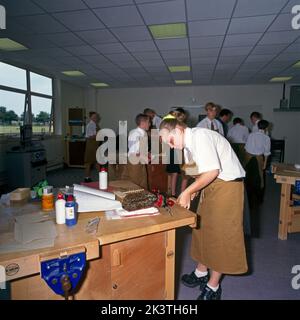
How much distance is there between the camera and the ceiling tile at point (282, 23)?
9.79 feet

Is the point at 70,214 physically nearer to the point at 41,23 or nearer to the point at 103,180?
the point at 103,180

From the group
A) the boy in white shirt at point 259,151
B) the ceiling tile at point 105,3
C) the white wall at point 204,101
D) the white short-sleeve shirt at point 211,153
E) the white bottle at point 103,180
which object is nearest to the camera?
the white short-sleeve shirt at point 211,153

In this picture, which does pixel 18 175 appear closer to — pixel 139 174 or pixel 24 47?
pixel 24 47

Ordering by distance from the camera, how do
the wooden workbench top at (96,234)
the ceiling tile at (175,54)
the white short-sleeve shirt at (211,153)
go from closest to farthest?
the wooden workbench top at (96,234) < the white short-sleeve shirt at (211,153) < the ceiling tile at (175,54)

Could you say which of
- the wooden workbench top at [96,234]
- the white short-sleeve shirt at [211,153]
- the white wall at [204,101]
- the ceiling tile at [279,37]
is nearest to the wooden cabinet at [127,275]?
the wooden workbench top at [96,234]

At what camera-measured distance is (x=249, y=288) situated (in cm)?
190

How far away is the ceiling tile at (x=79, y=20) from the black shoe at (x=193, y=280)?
3071 millimetres

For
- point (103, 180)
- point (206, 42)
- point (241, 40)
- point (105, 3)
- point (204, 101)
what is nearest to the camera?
point (103, 180)

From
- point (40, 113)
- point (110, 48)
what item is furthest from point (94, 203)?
point (40, 113)

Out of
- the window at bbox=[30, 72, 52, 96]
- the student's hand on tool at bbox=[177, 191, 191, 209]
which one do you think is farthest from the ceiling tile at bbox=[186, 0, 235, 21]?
the window at bbox=[30, 72, 52, 96]

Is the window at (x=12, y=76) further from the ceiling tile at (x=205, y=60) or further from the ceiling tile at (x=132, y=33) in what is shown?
the ceiling tile at (x=205, y=60)

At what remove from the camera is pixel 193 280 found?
1.92m

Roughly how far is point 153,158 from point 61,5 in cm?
225

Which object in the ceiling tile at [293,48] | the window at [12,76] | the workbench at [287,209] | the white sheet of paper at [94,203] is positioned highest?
the ceiling tile at [293,48]
